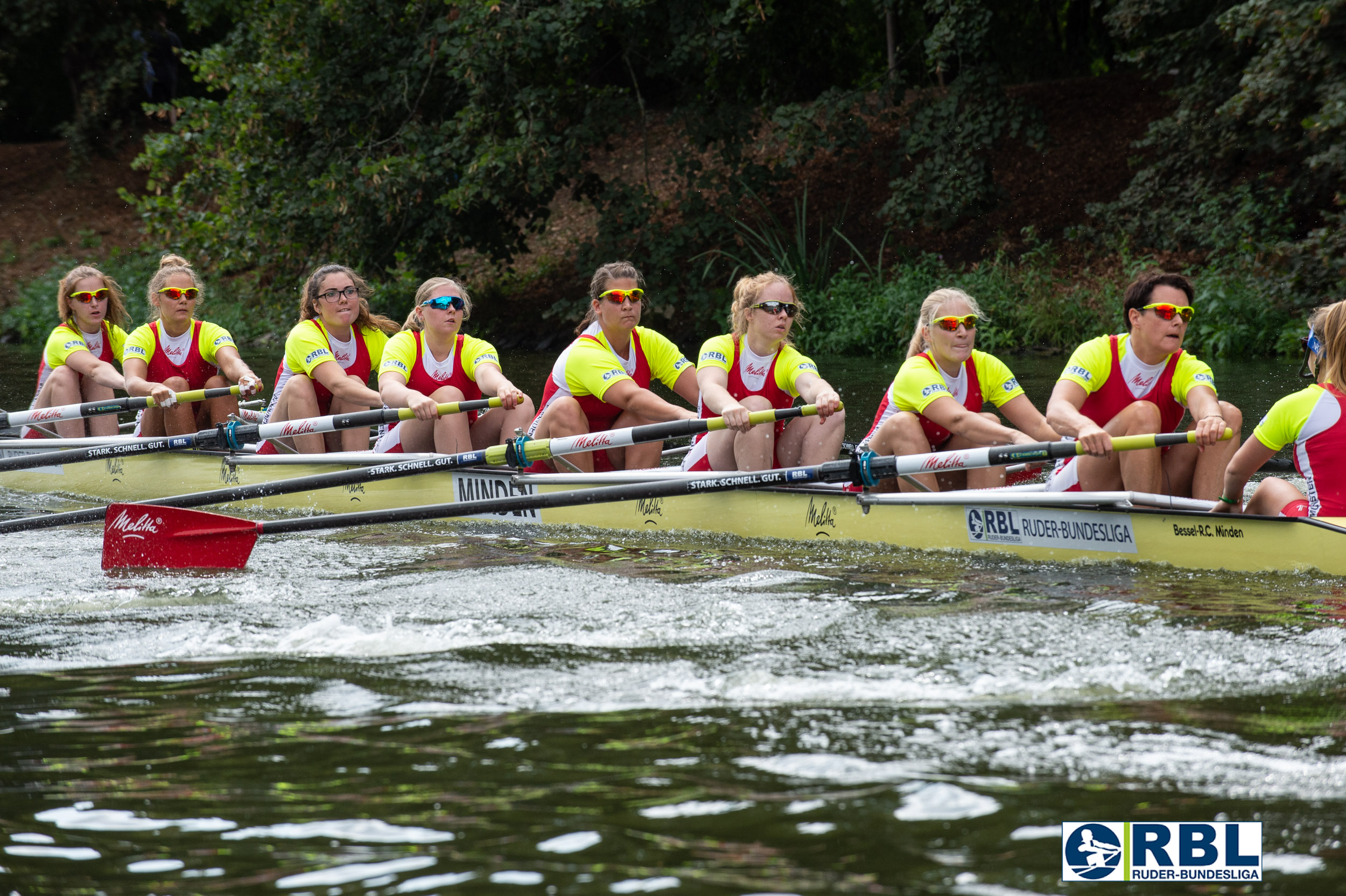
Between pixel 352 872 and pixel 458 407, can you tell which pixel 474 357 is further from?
pixel 352 872

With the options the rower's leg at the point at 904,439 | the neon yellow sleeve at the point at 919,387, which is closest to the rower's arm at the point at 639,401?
the rower's leg at the point at 904,439

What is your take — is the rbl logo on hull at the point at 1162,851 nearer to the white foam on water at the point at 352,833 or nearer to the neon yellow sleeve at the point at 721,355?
the white foam on water at the point at 352,833

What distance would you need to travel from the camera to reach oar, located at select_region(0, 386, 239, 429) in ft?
27.6

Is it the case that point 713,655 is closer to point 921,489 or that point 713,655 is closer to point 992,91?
point 921,489

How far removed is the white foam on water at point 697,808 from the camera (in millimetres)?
3170

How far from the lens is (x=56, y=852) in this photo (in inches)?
120

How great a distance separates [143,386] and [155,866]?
6.18 meters

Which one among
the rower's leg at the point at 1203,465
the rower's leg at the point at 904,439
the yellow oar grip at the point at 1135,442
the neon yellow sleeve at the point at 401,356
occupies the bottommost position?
the rower's leg at the point at 1203,465

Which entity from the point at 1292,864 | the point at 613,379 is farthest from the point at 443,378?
the point at 1292,864

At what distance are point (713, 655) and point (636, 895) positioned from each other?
5.48 feet

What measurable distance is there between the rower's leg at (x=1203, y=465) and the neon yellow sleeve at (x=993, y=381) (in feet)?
2.73

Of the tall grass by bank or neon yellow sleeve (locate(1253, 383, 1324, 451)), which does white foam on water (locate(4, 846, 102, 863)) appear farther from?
the tall grass by bank

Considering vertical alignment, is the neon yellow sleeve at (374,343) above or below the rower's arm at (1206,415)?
above

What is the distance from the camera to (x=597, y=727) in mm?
3775
